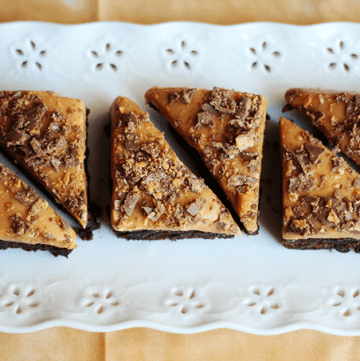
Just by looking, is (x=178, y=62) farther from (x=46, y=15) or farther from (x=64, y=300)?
(x=64, y=300)

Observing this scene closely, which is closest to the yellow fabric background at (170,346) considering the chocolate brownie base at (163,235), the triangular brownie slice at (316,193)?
the chocolate brownie base at (163,235)

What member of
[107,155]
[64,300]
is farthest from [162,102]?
[64,300]

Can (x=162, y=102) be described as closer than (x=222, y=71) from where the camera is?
Yes

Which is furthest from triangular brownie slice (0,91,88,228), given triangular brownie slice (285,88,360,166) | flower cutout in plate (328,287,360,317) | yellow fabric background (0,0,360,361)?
flower cutout in plate (328,287,360,317)

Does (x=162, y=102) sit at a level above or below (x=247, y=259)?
above

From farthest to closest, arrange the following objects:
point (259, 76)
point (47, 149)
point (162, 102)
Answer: point (259, 76) → point (162, 102) → point (47, 149)

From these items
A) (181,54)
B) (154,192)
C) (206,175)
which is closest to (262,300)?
(206,175)

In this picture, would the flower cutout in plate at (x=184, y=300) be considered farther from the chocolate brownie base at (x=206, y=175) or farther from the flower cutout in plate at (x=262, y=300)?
the chocolate brownie base at (x=206, y=175)
